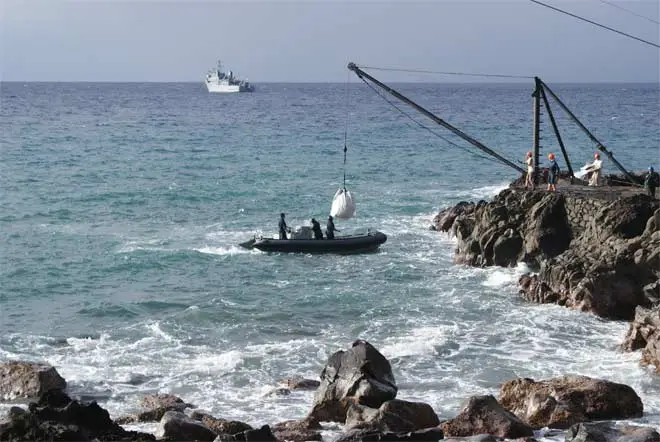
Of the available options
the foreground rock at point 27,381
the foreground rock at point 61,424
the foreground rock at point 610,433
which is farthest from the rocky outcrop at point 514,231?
the foreground rock at point 61,424

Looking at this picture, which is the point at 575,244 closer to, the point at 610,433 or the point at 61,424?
the point at 610,433

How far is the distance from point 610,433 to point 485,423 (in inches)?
87.6

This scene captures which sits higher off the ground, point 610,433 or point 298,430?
point 610,433

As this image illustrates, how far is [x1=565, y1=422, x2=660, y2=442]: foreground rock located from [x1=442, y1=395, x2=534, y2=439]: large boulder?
0.94 m

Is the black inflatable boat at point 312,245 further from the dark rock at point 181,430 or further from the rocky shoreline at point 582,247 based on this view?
the dark rock at point 181,430

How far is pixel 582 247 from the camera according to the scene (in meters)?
30.5

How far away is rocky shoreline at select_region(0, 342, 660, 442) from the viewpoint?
55.1 feet

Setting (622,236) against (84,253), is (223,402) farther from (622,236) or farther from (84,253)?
(84,253)

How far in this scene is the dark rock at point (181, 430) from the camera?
17.0 m

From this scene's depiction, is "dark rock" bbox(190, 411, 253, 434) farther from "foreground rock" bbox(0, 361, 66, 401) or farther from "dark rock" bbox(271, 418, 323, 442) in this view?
"foreground rock" bbox(0, 361, 66, 401)

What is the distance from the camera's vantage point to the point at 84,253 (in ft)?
121

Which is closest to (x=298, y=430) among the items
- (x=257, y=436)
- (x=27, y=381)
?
(x=257, y=436)

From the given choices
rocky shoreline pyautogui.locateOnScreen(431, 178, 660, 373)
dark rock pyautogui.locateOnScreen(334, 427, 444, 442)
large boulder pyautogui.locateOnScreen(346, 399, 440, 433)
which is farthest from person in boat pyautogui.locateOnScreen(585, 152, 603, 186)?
dark rock pyautogui.locateOnScreen(334, 427, 444, 442)

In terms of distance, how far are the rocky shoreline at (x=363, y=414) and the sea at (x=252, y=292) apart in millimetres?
557
